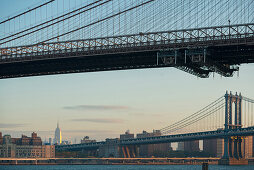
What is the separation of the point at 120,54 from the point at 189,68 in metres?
7.33

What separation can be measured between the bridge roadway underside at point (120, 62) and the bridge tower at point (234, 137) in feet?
369

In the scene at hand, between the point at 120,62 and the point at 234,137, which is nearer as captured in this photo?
the point at 120,62

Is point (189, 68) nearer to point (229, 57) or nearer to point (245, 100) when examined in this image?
point (229, 57)

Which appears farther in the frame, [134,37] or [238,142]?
[238,142]

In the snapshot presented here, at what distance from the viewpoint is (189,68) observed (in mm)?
56219

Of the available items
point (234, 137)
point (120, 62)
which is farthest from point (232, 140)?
point (120, 62)

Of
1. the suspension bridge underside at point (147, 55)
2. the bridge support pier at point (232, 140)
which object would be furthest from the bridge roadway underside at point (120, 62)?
the bridge support pier at point (232, 140)

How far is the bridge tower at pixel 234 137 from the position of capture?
172m

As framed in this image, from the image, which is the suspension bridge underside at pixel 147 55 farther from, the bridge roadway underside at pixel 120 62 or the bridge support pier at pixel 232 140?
the bridge support pier at pixel 232 140

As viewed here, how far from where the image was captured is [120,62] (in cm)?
6084

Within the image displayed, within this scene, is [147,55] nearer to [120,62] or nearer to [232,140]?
[120,62]

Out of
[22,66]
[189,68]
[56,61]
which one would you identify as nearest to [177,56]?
[189,68]

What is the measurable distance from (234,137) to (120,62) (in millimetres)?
123000

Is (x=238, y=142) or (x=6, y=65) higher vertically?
(x=6, y=65)
